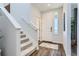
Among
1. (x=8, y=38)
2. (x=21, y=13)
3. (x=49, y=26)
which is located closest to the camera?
(x=8, y=38)

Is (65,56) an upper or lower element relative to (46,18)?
lower

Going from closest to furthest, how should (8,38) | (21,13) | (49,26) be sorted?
1. (8,38)
2. (21,13)
3. (49,26)

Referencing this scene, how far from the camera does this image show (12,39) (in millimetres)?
2408

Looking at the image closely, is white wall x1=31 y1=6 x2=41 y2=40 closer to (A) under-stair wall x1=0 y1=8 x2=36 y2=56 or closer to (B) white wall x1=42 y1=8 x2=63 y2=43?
(B) white wall x1=42 y1=8 x2=63 y2=43

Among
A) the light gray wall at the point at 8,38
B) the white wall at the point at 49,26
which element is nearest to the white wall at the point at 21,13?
the light gray wall at the point at 8,38

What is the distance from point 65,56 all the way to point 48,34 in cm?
98

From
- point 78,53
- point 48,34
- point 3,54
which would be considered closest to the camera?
point 78,53

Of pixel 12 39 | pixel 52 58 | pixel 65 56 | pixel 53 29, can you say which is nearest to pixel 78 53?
pixel 65 56

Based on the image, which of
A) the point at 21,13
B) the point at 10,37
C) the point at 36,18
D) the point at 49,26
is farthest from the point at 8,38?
the point at 49,26

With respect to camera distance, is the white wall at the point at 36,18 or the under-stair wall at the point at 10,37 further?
the white wall at the point at 36,18

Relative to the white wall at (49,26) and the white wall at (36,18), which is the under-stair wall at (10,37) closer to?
the white wall at (36,18)

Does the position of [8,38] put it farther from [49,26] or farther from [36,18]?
[49,26]

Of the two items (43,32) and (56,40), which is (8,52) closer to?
(43,32)

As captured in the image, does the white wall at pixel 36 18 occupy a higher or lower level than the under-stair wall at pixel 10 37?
higher
